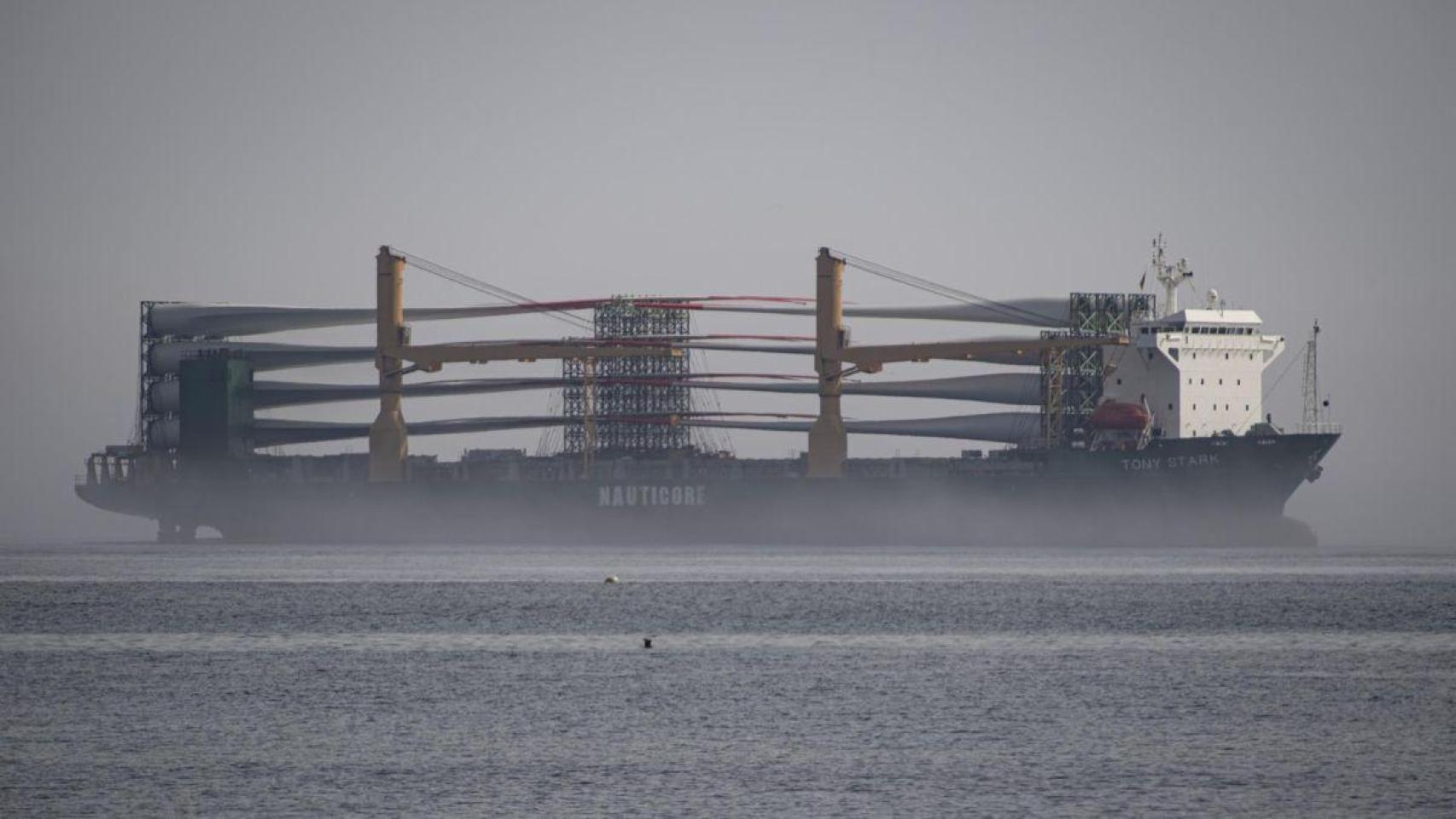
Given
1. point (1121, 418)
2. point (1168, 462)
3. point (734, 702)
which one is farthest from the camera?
point (1121, 418)

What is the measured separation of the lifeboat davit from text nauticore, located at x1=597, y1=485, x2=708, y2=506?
2247cm

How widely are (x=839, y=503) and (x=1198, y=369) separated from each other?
67.4ft

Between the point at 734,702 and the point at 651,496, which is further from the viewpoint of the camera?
the point at 651,496

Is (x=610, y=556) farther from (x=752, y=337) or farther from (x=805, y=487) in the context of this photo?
(x=752, y=337)

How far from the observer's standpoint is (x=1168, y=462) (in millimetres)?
90562

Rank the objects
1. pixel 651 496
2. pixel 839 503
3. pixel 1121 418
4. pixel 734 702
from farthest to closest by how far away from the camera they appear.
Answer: pixel 651 496, pixel 839 503, pixel 1121 418, pixel 734 702

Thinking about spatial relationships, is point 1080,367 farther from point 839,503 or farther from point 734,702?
point 734,702

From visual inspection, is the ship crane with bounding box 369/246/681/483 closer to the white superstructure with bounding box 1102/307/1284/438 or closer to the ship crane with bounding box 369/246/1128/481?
the ship crane with bounding box 369/246/1128/481

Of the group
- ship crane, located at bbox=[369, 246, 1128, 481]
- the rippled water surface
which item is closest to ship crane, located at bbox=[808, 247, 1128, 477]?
ship crane, located at bbox=[369, 246, 1128, 481]

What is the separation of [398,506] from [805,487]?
26055 mm

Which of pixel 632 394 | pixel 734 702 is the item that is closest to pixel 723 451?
pixel 632 394

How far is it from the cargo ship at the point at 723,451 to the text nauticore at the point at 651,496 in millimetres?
130

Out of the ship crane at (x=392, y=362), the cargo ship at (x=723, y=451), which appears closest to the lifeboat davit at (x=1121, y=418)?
the cargo ship at (x=723, y=451)

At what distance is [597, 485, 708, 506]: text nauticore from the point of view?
335 feet
